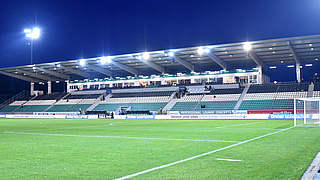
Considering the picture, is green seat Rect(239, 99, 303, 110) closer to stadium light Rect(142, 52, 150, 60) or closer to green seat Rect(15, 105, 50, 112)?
stadium light Rect(142, 52, 150, 60)

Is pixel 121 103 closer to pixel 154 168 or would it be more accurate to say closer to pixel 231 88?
pixel 231 88

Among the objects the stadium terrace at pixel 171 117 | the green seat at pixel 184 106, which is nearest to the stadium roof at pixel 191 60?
the stadium terrace at pixel 171 117

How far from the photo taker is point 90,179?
243 inches

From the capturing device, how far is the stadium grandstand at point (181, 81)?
47.9 m

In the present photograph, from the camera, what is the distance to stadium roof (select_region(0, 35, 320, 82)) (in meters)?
46.3

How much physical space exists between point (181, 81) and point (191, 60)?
693cm

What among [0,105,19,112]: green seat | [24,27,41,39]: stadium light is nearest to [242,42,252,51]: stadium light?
[24,27,41,39]: stadium light

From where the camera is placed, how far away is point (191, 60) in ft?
188

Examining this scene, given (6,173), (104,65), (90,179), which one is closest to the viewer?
(90,179)

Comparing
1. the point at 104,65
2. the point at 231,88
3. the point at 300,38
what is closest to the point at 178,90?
the point at 231,88

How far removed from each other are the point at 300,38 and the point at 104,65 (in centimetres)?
3836

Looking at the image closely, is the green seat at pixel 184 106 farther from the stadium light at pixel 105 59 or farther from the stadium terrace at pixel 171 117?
the stadium light at pixel 105 59

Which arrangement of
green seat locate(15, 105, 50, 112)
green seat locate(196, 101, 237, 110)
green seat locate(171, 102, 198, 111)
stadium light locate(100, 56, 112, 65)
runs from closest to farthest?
green seat locate(196, 101, 237, 110) → green seat locate(171, 102, 198, 111) → stadium light locate(100, 56, 112, 65) → green seat locate(15, 105, 50, 112)

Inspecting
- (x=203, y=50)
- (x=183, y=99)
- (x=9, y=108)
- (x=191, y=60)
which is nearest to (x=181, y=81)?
(x=191, y=60)
